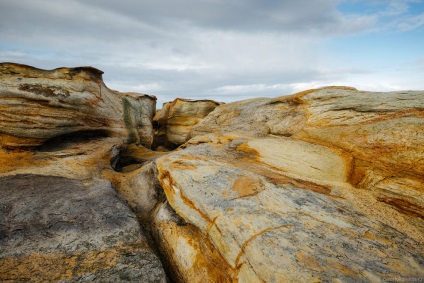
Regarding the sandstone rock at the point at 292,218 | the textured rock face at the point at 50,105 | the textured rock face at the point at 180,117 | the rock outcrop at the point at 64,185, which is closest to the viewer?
the sandstone rock at the point at 292,218

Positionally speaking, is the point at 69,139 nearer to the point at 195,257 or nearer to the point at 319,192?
the point at 195,257

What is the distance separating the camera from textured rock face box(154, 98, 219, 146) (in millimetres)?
19450

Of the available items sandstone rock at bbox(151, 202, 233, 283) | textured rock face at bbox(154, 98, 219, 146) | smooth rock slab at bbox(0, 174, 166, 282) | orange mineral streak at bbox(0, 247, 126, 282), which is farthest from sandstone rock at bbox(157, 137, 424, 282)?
textured rock face at bbox(154, 98, 219, 146)

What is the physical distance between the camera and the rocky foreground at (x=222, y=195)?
5027mm

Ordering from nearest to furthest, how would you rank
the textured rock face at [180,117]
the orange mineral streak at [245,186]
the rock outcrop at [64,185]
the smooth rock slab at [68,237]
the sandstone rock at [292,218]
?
the sandstone rock at [292,218] < the smooth rock slab at [68,237] < the rock outcrop at [64,185] < the orange mineral streak at [245,186] < the textured rock face at [180,117]

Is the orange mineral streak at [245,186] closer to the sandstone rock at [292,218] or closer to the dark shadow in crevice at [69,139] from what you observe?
the sandstone rock at [292,218]

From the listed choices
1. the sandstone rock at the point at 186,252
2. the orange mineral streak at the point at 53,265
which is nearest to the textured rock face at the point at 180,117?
the sandstone rock at the point at 186,252

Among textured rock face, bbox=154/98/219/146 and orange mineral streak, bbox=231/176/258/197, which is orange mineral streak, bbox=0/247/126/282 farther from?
textured rock face, bbox=154/98/219/146

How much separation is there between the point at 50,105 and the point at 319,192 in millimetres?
10399

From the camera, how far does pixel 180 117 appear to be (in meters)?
19.9

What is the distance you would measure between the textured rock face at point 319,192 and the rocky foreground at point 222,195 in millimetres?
31

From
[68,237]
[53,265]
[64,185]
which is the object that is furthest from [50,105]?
[53,265]

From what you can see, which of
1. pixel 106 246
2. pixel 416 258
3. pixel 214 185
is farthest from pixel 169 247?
pixel 416 258

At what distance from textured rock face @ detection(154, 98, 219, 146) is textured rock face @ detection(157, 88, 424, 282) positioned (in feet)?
A: 30.0
